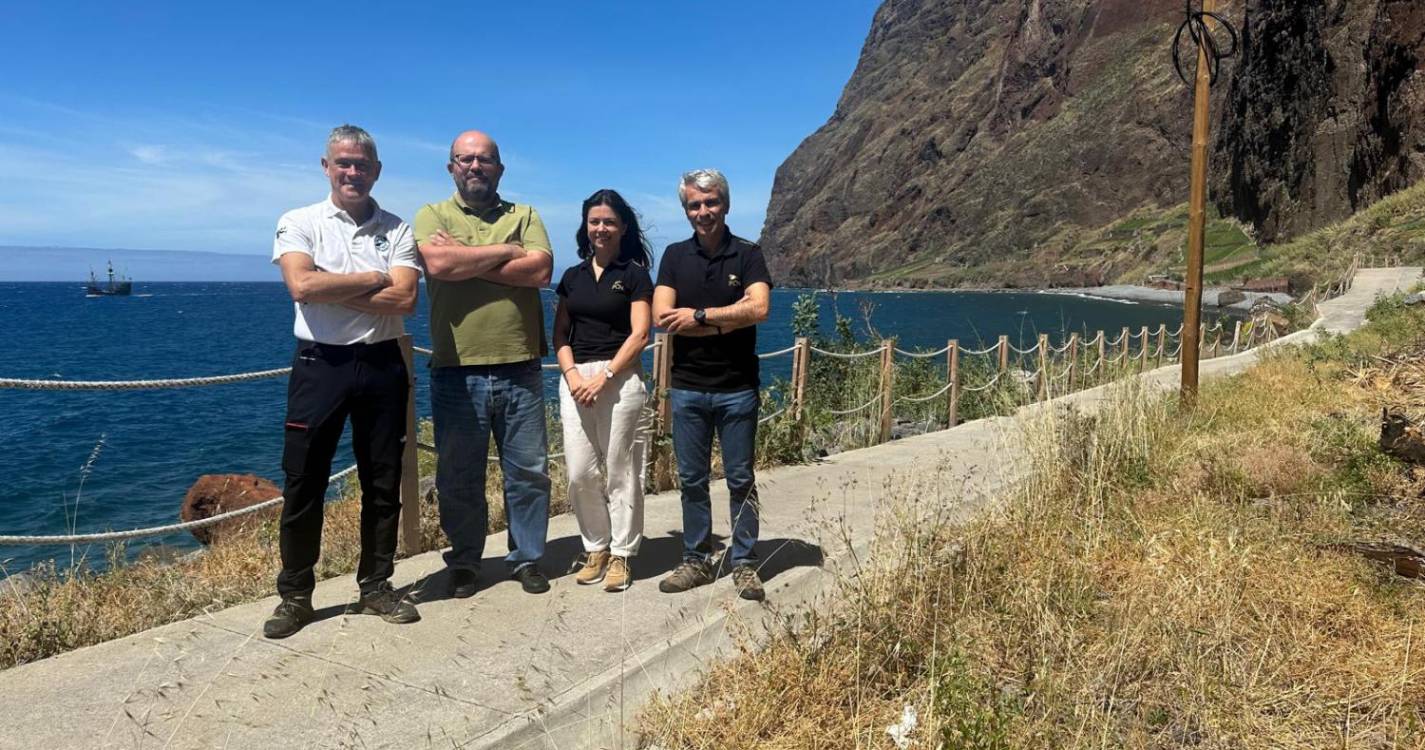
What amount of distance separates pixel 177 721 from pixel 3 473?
1699 cm

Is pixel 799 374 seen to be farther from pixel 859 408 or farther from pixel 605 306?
pixel 605 306

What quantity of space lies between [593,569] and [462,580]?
616 millimetres

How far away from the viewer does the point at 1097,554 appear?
4293 millimetres

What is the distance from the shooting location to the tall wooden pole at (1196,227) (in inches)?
328

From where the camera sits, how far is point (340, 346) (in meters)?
3.62

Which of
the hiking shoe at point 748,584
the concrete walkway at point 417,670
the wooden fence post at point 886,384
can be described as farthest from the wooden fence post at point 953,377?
the hiking shoe at point 748,584

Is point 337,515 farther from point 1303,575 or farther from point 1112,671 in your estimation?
point 1303,575

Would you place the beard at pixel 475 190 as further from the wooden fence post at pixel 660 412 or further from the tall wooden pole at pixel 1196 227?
the tall wooden pole at pixel 1196 227

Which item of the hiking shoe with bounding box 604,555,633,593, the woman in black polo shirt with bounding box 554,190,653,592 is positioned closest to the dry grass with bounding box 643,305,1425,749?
the hiking shoe with bounding box 604,555,633,593

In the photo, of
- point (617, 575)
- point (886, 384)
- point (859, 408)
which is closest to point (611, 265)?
point (617, 575)

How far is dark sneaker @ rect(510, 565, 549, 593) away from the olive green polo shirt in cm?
102

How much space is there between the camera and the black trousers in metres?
3.57

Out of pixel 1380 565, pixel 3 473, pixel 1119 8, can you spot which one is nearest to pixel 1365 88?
pixel 1380 565

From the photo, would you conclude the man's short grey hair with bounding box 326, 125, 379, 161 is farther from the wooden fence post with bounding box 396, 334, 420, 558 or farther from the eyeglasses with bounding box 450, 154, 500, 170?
the wooden fence post with bounding box 396, 334, 420, 558
